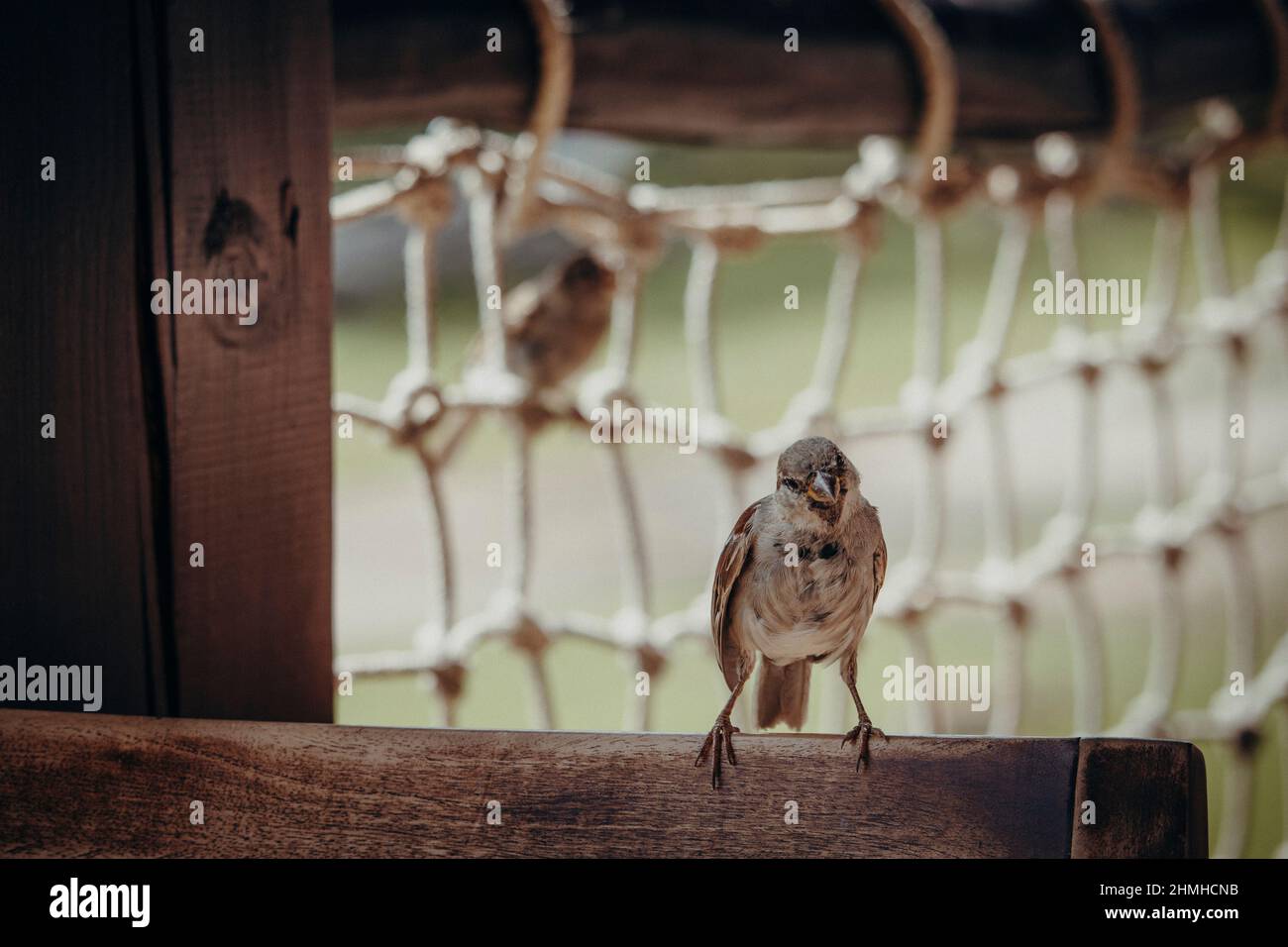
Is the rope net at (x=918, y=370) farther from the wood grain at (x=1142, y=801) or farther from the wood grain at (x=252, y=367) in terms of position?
the wood grain at (x=1142, y=801)

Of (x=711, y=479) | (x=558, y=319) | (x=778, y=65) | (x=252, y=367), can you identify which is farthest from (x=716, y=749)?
(x=711, y=479)

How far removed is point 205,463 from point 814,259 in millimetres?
3647

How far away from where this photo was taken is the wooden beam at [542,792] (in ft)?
1.77

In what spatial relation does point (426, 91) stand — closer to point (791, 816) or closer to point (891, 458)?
point (791, 816)

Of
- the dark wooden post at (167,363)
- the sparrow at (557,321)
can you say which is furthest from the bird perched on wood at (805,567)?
the sparrow at (557,321)

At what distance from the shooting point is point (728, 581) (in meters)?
0.73

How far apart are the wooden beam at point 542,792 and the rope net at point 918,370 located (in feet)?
1.46

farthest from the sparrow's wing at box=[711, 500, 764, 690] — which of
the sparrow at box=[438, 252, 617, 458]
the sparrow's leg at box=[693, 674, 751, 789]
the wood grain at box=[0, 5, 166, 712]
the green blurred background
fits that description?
the green blurred background

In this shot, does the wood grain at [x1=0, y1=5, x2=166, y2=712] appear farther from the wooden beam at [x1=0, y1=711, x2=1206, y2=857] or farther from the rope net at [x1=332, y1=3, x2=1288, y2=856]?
the rope net at [x1=332, y1=3, x2=1288, y2=856]

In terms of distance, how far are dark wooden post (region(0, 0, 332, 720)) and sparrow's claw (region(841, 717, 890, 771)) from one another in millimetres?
283

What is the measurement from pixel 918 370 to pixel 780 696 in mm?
673

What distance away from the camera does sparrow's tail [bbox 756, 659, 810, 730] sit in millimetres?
792

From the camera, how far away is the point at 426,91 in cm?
82
